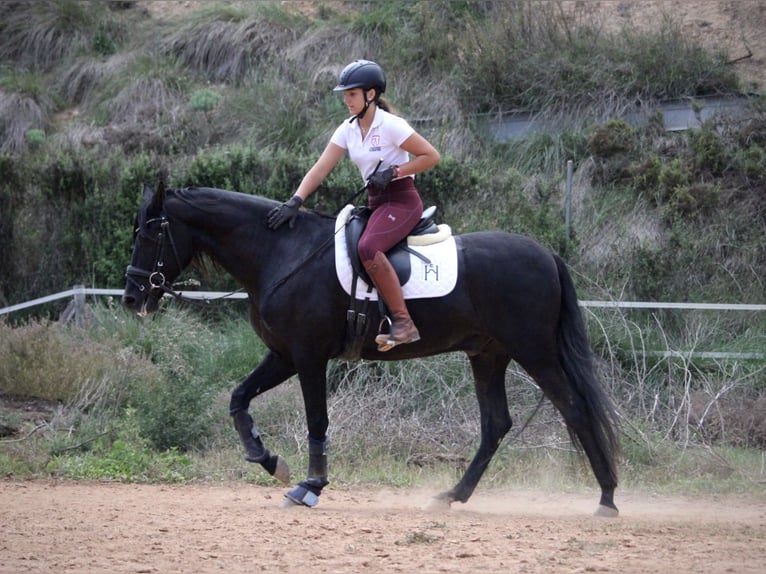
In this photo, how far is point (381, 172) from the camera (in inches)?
286

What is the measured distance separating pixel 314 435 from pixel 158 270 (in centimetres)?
175

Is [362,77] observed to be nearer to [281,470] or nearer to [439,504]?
[281,470]

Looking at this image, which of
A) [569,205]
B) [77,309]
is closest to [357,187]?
[569,205]

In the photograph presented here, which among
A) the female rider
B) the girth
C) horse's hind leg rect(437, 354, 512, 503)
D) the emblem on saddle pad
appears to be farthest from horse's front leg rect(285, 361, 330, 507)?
horse's hind leg rect(437, 354, 512, 503)

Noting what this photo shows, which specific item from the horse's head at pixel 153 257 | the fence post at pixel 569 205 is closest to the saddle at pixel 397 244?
the horse's head at pixel 153 257

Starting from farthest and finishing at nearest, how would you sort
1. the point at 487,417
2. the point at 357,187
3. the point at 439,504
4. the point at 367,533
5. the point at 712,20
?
the point at 712,20, the point at 357,187, the point at 487,417, the point at 439,504, the point at 367,533

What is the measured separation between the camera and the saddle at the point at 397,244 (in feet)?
24.3

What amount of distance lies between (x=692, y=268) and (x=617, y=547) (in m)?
→ 7.48

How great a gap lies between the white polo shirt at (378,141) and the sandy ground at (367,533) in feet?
8.62

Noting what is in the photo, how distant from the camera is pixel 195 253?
7.83m

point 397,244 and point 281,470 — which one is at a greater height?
point 397,244

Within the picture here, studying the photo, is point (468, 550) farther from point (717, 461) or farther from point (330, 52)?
A: point (330, 52)

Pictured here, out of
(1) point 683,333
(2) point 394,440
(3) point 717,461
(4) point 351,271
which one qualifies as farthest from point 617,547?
(1) point 683,333

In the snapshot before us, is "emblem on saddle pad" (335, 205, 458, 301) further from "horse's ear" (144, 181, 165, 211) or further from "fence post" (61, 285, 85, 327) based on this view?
"fence post" (61, 285, 85, 327)
